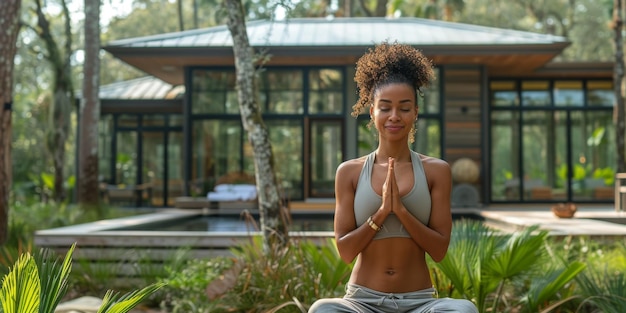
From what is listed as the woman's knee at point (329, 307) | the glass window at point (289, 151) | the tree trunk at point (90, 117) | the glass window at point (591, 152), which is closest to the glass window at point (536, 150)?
the glass window at point (591, 152)

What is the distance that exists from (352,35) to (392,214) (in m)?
13.1

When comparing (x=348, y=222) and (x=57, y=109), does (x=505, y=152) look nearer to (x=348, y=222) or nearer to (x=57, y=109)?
(x=57, y=109)

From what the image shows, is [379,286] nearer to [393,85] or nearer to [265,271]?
[393,85]

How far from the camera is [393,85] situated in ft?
8.89

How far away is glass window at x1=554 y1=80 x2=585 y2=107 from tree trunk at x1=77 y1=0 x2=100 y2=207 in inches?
392

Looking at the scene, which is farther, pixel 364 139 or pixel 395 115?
pixel 364 139

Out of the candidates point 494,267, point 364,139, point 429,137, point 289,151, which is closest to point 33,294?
point 494,267

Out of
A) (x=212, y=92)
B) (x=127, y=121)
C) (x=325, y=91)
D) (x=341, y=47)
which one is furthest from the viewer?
(x=127, y=121)

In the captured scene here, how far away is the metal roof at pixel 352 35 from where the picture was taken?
47.1ft

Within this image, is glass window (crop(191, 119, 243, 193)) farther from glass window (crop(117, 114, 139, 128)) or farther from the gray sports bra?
the gray sports bra

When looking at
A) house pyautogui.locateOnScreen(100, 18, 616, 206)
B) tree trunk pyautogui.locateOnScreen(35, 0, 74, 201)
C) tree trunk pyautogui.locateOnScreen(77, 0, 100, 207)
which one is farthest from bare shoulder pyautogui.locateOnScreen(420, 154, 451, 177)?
tree trunk pyautogui.locateOnScreen(35, 0, 74, 201)

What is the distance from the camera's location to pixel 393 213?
2645mm

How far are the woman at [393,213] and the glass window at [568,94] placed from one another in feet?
49.1

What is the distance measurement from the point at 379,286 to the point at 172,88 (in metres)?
17.1
